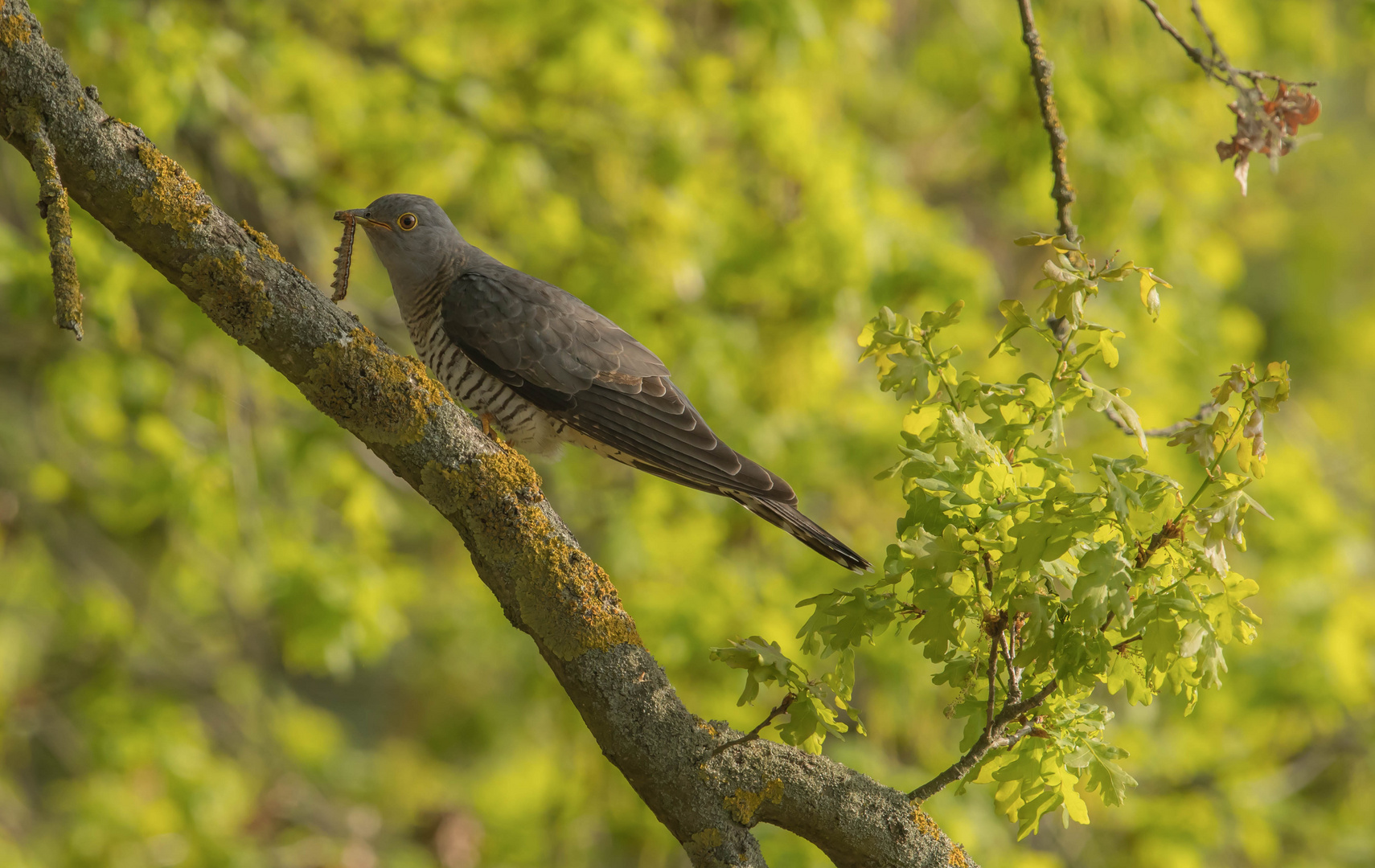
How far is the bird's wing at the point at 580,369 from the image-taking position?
3404 mm

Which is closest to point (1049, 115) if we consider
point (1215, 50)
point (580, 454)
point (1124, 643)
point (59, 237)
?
point (1215, 50)

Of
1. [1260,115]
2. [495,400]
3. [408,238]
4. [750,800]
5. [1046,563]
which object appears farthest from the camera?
[408,238]

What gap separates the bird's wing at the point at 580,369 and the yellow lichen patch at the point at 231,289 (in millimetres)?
Answer: 1409

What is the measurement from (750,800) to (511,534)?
2.39ft

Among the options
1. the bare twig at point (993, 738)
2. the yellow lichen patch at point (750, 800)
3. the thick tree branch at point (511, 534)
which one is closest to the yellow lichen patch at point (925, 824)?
the thick tree branch at point (511, 534)

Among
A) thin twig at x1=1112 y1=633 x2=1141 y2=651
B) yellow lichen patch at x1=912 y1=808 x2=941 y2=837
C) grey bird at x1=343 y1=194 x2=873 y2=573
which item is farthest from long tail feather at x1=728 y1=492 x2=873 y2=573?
thin twig at x1=1112 y1=633 x2=1141 y2=651

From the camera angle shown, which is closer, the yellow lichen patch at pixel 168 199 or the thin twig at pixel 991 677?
the thin twig at pixel 991 677

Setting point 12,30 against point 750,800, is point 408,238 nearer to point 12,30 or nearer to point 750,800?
point 12,30

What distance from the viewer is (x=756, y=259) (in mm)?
6379

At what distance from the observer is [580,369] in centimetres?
368

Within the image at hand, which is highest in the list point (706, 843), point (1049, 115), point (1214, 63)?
point (1214, 63)

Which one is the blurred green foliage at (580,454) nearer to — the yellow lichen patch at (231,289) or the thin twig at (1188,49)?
the yellow lichen patch at (231,289)

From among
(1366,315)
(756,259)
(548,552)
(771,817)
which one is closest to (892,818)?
(771,817)

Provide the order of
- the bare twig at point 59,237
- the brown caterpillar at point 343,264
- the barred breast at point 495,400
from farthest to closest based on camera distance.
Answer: the barred breast at point 495,400 < the brown caterpillar at point 343,264 < the bare twig at point 59,237
